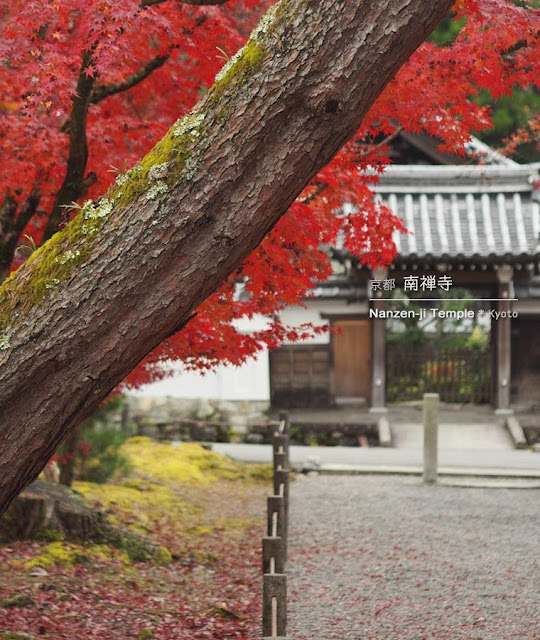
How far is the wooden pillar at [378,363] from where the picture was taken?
53.6 ft

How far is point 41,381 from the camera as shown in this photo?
3.54m

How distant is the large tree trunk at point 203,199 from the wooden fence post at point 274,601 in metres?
1.71

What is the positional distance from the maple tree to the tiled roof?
29.7ft

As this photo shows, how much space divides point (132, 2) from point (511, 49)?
110 inches

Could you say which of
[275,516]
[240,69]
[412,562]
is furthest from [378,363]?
[240,69]

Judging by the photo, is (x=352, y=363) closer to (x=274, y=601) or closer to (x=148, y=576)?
(x=148, y=576)

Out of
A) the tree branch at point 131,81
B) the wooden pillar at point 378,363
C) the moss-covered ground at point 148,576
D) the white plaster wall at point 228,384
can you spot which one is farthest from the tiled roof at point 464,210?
the tree branch at point 131,81

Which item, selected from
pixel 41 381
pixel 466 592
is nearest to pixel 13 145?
pixel 41 381

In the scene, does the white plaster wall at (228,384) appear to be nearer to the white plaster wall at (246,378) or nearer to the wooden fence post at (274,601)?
the white plaster wall at (246,378)

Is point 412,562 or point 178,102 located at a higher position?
point 178,102

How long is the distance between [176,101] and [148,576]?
4.20 meters

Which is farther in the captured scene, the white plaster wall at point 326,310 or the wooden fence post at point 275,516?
the white plaster wall at point 326,310

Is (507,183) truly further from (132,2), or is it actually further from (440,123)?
(132,2)

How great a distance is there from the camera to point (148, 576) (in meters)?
7.12
